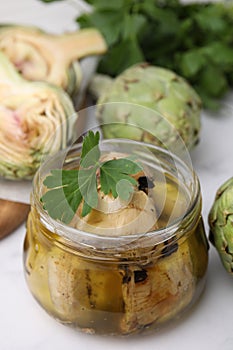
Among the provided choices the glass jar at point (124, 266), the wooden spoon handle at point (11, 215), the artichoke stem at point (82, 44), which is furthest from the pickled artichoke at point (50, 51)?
the glass jar at point (124, 266)

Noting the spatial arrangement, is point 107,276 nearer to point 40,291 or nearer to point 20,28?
point 40,291

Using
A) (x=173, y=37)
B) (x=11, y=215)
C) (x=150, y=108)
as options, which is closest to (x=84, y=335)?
(x=11, y=215)

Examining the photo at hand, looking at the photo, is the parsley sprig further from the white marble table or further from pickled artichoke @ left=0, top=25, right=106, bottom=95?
pickled artichoke @ left=0, top=25, right=106, bottom=95

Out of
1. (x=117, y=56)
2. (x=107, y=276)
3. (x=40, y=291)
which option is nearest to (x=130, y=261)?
(x=107, y=276)

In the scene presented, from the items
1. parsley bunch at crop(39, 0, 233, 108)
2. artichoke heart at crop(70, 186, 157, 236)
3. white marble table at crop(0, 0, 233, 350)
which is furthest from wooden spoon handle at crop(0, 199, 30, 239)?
parsley bunch at crop(39, 0, 233, 108)

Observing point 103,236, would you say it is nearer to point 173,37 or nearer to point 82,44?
point 82,44

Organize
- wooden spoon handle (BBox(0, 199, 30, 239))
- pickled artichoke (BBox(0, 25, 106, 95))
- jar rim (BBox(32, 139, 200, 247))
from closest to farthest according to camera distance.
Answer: jar rim (BBox(32, 139, 200, 247)) < wooden spoon handle (BBox(0, 199, 30, 239)) < pickled artichoke (BBox(0, 25, 106, 95))
